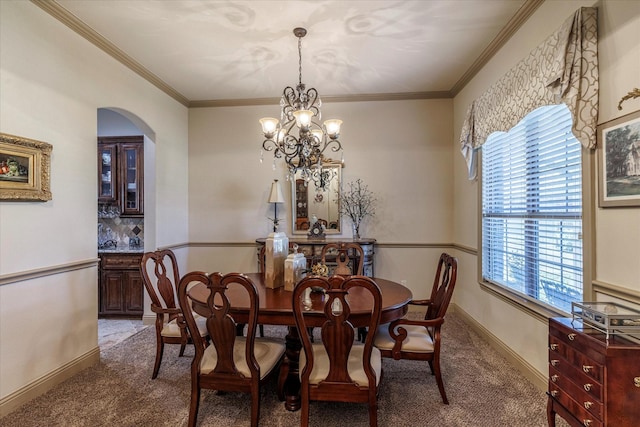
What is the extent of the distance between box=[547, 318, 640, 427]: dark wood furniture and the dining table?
2.88 ft

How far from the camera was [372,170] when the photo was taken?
4.45 m

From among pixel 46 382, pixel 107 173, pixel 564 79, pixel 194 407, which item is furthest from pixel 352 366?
pixel 107 173

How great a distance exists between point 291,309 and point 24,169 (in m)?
2.14

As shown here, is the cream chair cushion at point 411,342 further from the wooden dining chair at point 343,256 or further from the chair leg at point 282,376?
the wooden dining chair at point 343,256

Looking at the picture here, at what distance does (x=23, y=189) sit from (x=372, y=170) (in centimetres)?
362

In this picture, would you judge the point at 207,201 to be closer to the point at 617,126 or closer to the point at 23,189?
the point at 23,189

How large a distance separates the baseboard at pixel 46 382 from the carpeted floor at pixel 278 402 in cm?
4

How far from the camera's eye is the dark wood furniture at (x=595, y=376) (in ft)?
4.25

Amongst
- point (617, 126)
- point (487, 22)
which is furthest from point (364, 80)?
point (617, 126)

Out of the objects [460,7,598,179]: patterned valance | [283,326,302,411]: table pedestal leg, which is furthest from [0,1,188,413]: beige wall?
[460,7,598,179]: patterned valance

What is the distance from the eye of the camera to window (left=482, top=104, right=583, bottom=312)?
215cm

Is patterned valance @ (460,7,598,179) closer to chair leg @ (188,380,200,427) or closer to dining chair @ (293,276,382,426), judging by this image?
dining chair @ (293,276,382,426)

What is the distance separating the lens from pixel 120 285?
13.8 feet

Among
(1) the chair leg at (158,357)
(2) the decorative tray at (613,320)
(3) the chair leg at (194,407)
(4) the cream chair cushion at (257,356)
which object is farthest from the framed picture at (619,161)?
(1) the chair leg at (158,357)
